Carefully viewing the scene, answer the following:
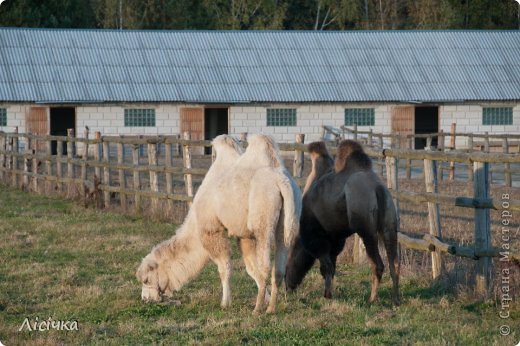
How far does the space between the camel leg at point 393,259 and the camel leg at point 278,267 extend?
3.26 feet

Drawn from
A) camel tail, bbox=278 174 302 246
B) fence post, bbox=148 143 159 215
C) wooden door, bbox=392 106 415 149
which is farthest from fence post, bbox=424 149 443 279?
wooden door, bbox=392 106 415 149

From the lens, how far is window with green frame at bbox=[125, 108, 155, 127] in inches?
1364

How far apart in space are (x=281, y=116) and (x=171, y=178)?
19160 millimetres

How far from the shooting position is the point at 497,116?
3659cm

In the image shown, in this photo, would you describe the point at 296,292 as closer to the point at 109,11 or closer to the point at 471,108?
the point at 471,108

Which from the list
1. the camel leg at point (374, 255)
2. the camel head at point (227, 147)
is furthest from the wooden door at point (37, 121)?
the camel leg at point (374, 255)

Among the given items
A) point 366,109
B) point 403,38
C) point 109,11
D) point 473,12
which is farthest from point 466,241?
point 109,11

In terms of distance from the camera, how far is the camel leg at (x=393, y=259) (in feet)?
28.9

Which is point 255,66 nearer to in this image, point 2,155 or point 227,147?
point 2,155

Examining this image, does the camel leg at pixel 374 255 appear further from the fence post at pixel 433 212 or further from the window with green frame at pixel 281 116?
the window with green frame at pixel 281 116

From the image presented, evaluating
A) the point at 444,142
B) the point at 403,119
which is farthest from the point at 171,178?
the point at 403,119

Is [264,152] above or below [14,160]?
above

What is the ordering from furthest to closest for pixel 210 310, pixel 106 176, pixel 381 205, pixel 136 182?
pixel 106 176
pixel 136 182
pixel 381 205
pixel 210 310

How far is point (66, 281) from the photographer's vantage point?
10250 mm
